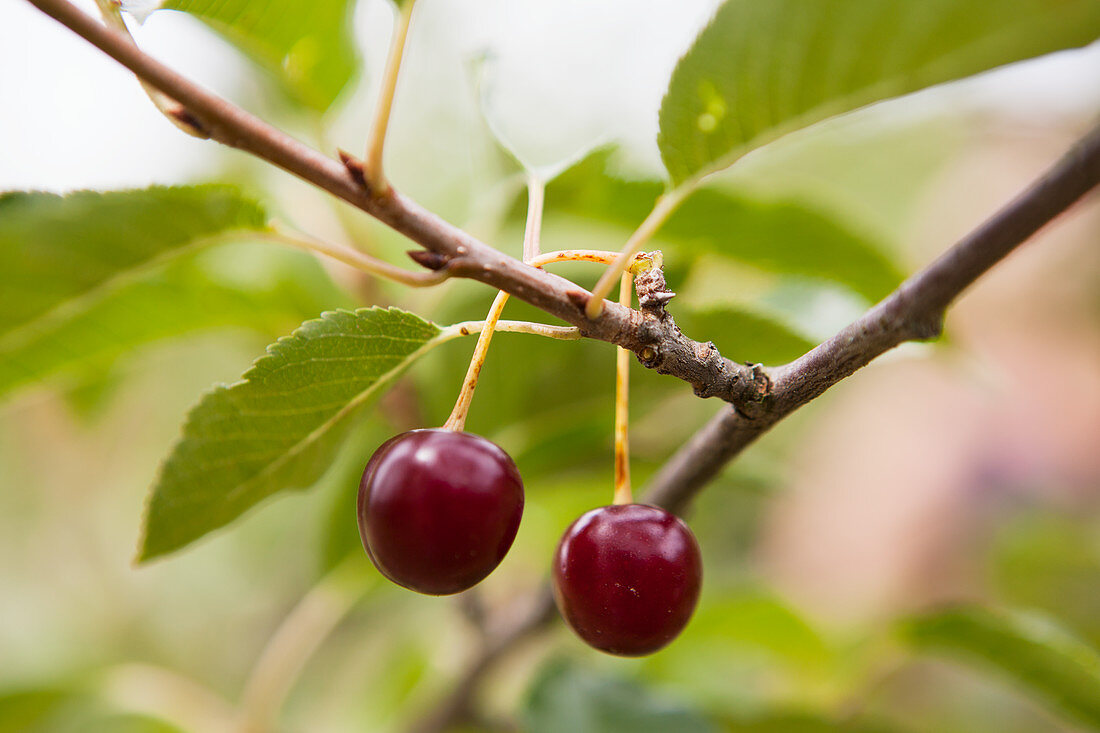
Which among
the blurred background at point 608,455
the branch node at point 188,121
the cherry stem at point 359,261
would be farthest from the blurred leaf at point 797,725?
the branch node at point 188,121

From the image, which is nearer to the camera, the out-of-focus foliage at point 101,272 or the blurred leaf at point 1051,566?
the out-of-focus foliage at point 101,272

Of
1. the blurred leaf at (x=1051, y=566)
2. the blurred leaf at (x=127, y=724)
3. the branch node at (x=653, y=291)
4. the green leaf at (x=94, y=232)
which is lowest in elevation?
the blurred leaf at (x=127, y=724)

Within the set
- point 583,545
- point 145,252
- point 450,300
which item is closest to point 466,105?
point 450,300

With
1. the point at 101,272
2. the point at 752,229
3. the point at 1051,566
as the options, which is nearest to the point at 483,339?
the point at 101,272

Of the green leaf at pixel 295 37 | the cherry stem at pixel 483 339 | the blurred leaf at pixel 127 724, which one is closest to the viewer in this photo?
the cherry stem at pixel 483 339

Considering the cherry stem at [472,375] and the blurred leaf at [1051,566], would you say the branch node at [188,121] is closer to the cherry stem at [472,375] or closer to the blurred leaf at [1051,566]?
the cherry stem at [472,375]

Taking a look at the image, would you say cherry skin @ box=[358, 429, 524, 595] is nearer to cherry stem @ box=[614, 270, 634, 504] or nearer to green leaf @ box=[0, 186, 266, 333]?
cherry stem @ box=[614, 270, 634, 504]

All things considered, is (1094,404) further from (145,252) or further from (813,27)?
(145,252)

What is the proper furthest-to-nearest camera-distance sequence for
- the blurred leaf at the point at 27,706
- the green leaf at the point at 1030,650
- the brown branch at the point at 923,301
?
the blurred leaf at the point at 27,706
the green leaf at the point at 1030,650
the brown branch at the point at 923,301
